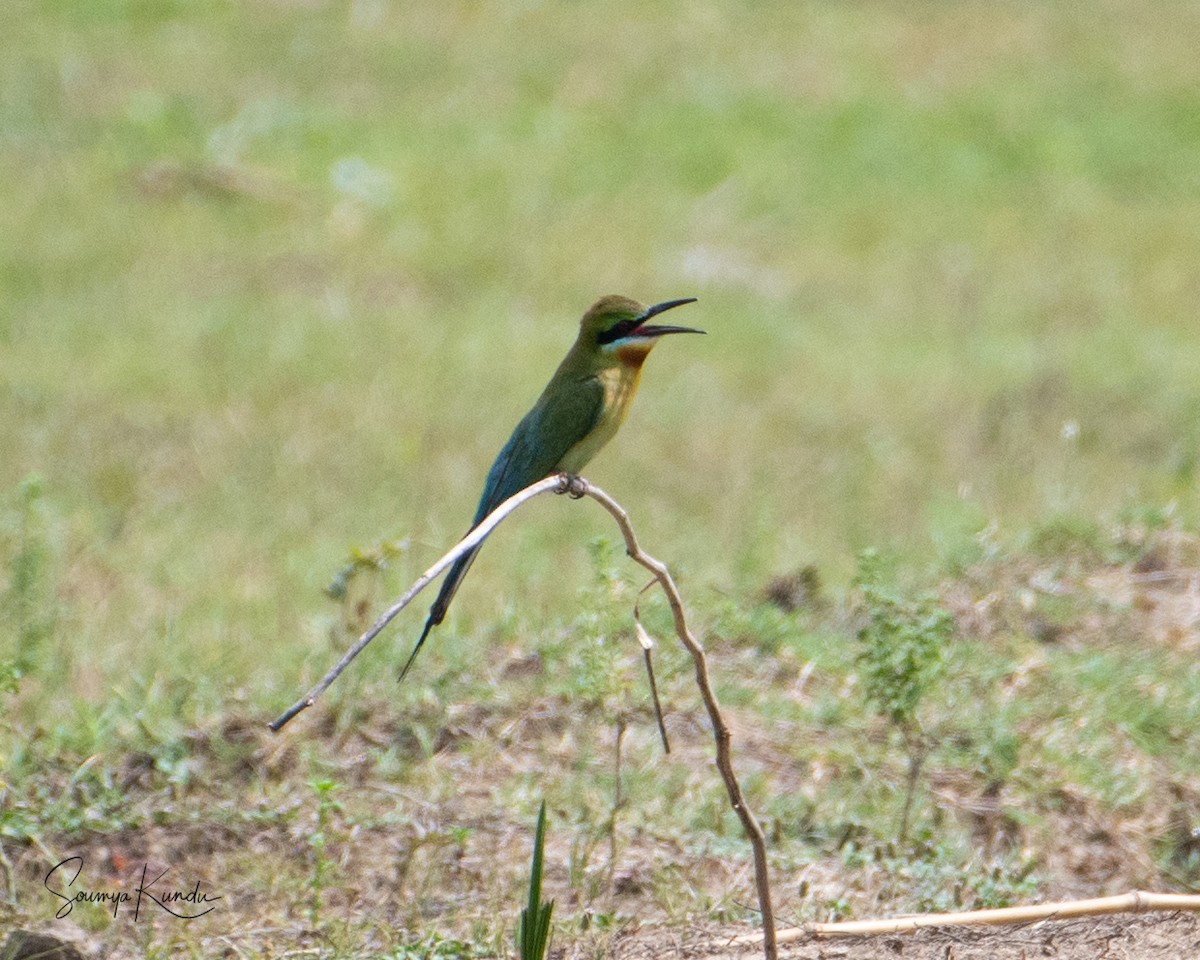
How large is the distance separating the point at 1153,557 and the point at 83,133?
819 centimetres

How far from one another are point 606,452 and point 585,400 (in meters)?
3.70

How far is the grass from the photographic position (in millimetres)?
3770

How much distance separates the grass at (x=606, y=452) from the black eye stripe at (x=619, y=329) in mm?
530

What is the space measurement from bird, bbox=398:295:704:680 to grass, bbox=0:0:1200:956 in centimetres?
33

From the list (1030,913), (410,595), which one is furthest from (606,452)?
(410,595)

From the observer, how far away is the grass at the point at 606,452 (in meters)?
3.77

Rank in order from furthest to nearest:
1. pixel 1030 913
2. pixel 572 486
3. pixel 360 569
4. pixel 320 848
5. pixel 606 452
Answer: pixel 606 452
pixel 360 569
pixel 572 486
pixel 320 848
pixel 1030 913

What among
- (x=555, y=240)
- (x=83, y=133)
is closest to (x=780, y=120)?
(x=555, y=240)

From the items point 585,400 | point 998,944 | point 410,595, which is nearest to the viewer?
point 410,595

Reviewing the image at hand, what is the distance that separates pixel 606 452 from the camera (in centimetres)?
742

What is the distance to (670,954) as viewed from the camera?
297cm

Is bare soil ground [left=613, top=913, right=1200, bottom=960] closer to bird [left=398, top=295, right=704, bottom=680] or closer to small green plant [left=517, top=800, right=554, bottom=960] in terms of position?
small green plant [left=517, top=800, right=554, bottom=960]

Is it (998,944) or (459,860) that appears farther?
(459,860)

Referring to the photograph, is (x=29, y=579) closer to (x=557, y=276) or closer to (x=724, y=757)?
(x=724, y=757)
